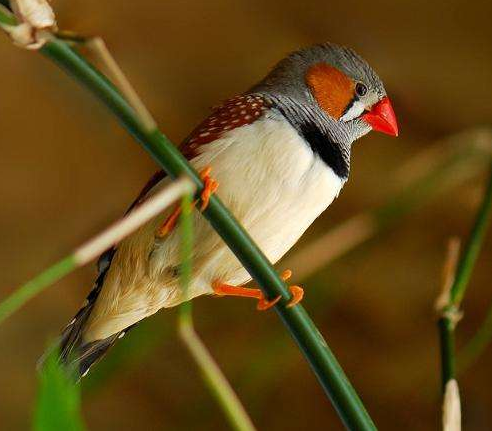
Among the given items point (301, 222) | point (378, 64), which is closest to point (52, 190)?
point (378, 64)

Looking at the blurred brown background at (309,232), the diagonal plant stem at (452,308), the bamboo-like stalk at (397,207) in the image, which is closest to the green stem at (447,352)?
the diagonal plant stem at (452,308)

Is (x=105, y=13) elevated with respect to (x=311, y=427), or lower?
elevated

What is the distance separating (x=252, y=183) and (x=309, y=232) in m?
0.85

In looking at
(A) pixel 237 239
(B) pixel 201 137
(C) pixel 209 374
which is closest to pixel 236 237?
(A) pixel 237 239

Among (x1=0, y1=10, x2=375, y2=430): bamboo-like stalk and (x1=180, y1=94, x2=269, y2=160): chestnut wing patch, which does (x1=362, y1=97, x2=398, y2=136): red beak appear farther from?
(x1=0, y1=10, x2=375, y2=430): bamboo-like stalk

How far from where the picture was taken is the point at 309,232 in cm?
182

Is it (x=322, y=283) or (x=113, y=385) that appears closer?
(x=322, y=283)

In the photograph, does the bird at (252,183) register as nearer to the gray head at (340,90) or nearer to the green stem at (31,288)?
the gray head at (340,90)

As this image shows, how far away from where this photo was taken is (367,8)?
1.56 meters

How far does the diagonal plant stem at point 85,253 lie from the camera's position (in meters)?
0.49

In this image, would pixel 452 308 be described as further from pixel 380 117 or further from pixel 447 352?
pixel 380 117

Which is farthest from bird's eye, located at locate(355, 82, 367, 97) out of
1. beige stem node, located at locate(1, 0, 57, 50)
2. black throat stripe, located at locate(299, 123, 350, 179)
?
beige stem node, located at locate(1, 0, 57, 50)

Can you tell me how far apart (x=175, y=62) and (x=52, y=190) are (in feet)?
1.29

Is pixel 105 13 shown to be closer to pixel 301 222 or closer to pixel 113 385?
pixel 301 222
